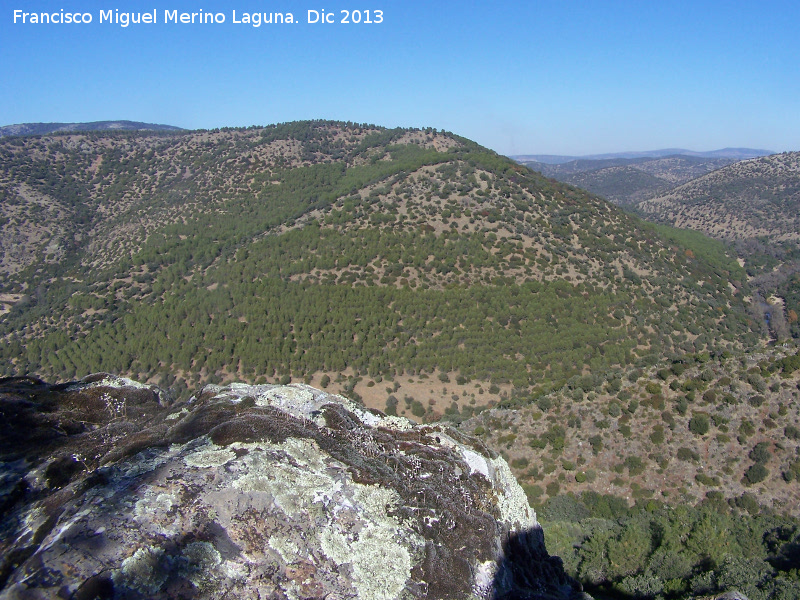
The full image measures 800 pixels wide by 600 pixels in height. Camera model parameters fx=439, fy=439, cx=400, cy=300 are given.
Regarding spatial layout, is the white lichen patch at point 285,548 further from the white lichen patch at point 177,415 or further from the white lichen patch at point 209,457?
the white lichen patch at point 177,415

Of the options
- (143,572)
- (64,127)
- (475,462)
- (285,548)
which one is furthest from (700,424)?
(64,127)

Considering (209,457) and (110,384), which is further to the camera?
(110,384)

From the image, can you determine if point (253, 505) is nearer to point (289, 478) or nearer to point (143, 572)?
point (289, 478)

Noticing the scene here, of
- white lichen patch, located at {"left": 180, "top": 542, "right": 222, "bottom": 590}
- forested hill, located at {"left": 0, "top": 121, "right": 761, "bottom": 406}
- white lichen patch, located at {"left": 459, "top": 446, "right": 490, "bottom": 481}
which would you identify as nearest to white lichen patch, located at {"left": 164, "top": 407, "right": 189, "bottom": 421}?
white lichen patch, located at {"left": 180, "top": 542, "right": 222, "bottom": 590}

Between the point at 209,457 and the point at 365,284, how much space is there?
90.4 feet

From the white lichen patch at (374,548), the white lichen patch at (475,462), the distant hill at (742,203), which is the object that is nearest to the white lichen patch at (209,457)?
the white lichen patch at (374,548)

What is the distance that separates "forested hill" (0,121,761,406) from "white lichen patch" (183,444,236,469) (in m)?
19.1

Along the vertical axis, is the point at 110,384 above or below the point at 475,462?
above

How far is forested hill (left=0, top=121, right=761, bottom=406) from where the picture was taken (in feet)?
90.8

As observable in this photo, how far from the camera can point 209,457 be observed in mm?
5980

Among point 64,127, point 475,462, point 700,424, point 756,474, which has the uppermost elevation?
point 64,127

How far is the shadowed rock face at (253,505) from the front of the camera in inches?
178

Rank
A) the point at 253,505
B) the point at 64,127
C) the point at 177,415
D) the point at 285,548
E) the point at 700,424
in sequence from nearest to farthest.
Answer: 1. the point at 285,548
2. the point at 253,505
3. the point at 177,415
4. the point at 700,424
5. the point at 64,127

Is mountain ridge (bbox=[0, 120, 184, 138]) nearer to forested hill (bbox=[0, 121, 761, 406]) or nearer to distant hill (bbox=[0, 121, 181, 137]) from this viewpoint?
distant hill (bbox=[0, 121, 181, 137])
